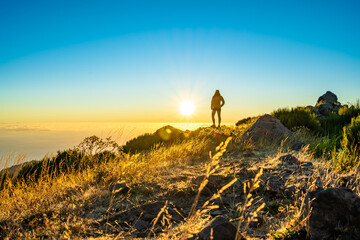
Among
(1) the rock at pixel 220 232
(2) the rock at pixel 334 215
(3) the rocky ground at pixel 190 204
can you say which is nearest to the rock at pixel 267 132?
(3) the rocky ground at pixel 190 204

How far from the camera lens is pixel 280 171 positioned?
4570mm

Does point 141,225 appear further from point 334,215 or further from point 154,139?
point 154,139

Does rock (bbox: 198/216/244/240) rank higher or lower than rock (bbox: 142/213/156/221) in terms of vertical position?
higher

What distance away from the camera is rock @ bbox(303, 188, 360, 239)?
6.59ft

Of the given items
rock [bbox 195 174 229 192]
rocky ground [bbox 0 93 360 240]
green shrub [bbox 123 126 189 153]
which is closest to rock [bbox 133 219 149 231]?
rocky ground [bbox 0 93 360 240]

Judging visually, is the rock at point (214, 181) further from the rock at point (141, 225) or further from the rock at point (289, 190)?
the rock at point (141, 225)


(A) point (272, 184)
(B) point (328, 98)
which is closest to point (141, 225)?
(A) point (272, 184)

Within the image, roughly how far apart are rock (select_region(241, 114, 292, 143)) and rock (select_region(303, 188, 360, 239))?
7152mm

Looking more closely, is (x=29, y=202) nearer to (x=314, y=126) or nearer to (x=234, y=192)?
(x=234, y=192)

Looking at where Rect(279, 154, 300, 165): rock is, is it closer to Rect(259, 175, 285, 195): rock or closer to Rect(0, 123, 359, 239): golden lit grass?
Rect(0, 123, 359, 239): golden lit grass

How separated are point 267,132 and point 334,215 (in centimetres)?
767

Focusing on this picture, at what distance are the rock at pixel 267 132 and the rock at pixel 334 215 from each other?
715cm

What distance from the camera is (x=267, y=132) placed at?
948cm

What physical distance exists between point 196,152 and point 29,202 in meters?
4.74
